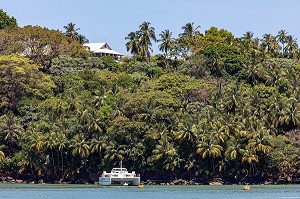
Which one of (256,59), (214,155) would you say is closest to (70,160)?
(214,155)

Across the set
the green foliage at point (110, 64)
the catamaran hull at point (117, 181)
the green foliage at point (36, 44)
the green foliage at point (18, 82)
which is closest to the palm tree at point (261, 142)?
the catamaran hull at point (117, 181)

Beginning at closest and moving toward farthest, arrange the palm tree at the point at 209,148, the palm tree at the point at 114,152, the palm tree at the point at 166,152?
the palm tree at the point at 209,148, the palm tree at the point at 166,152, the palm tree at the point at 114,152

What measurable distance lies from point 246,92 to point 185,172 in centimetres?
1432

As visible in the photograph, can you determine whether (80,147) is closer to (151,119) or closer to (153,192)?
(151,119)

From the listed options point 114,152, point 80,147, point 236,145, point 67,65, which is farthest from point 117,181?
point 67,65

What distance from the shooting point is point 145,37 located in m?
116

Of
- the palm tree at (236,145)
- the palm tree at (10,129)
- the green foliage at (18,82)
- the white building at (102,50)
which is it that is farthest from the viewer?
the white building at (102,50)

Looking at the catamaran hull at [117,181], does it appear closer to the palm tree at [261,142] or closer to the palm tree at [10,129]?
the palm tree at [10,129]

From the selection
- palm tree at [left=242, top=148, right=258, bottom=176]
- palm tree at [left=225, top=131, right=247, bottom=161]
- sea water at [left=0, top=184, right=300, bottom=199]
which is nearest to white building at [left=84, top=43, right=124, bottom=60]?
palm tree at [left=225, top=131, right=247, bottom=161]

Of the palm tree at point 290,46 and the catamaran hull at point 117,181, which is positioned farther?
the palm tree at point 290,46

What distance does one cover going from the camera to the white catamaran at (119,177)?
8062 cm

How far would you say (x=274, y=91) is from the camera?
92.1 metres

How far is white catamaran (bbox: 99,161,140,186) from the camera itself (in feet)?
265

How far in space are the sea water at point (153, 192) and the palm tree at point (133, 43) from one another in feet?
132
